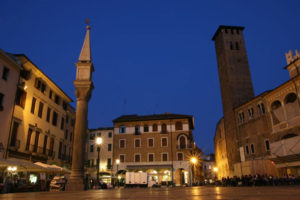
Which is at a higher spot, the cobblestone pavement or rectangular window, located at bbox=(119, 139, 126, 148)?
rectangular window, located at bbox=(119, 139, 126, 148)

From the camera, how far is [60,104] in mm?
30234

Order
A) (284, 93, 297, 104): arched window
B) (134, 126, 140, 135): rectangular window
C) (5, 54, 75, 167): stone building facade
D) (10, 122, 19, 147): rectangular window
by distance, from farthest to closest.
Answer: (134, 126, 140, 135): rectangular window, (284, 93, 297, 104): arched window, (5, 54, 75, 167): stone building facade, (10, 122, 19, 147): rectangular window

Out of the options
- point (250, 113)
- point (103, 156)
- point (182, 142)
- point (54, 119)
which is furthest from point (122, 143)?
point (250, 113)

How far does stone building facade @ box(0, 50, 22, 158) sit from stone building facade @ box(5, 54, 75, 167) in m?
0.55

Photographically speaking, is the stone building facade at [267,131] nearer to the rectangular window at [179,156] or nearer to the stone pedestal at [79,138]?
the rectangular window at [179,156]

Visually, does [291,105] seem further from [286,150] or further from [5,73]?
[5,73]

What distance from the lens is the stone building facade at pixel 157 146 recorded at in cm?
3988

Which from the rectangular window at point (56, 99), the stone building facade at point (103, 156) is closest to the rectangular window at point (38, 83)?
the rectangular window at point (56, 99)

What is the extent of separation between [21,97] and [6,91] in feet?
6.76

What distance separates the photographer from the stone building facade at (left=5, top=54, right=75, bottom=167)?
70.2 feet

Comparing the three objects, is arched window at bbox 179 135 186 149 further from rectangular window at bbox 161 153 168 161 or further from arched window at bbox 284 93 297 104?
arched window at bbox 284 93 297 104

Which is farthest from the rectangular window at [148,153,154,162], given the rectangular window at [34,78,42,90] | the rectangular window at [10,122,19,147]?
the rectangular window at [10,122,19,147]

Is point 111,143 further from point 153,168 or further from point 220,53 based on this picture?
point 220,53

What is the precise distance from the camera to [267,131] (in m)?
28.7
